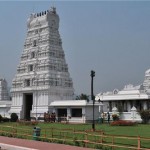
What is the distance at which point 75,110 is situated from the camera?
53406mm

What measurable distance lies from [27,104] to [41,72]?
23.8 feet

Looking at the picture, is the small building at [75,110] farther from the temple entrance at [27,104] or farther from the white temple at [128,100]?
the temple entrance at [27,104]

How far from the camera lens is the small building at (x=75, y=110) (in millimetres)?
50516

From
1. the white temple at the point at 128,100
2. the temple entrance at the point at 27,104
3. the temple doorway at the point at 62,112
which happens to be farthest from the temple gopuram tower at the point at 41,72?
the white temple at the point at 128,100

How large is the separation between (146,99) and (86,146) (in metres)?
37.8

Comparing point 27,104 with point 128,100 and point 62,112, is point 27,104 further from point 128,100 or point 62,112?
point 128,100

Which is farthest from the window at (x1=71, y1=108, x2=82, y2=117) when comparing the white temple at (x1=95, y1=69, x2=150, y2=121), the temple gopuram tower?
the white temple at (x1=95, y1=69, x2=150, y2=121)

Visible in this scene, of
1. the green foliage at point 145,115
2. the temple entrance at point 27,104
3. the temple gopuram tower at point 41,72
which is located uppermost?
the temple gopuram tower at point 41,72

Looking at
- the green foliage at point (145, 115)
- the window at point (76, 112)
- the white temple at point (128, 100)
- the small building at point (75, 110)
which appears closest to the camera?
the green foliage at point (145, 115)

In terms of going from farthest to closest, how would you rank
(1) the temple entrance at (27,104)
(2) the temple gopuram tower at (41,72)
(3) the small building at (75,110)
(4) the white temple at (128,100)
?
(1) the temple entrance at (27,104)
(2) the temple gopuram tower at (41,72)
(4) the white temple at (128,100)
(3) the small building at (75,110)

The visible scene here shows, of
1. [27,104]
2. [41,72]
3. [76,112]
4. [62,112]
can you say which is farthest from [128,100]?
[27,104]

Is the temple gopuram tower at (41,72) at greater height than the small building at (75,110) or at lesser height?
greater

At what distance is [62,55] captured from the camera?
198 feet

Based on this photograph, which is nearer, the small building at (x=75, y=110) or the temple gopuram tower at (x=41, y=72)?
the small building at (x=75, y=110)
